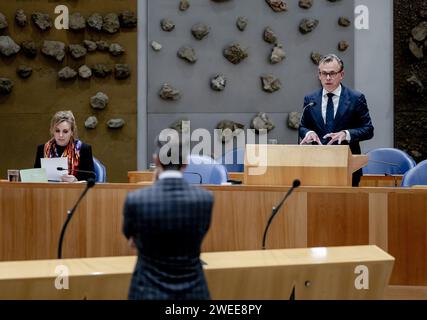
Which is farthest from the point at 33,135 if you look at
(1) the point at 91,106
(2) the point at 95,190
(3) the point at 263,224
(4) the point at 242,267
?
(4) the point at 242,267

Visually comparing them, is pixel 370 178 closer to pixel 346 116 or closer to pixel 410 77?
pixel 346 116

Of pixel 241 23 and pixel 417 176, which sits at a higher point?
pixel 241 23

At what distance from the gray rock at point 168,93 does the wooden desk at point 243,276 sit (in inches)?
170

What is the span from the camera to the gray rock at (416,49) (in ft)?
21.7

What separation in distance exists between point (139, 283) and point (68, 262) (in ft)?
1.77

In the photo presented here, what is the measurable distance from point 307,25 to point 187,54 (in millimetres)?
1383

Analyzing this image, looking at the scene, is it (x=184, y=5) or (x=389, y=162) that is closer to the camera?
(x=389, y=162)

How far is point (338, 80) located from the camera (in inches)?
160

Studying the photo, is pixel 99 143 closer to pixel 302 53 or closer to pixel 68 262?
pixel 302 53

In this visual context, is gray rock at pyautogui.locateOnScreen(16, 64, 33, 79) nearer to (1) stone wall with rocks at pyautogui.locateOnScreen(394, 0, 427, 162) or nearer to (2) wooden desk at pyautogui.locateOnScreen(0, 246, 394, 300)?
(1) stone wall with rocks at pyautogui.locateOnScreen(394, 0, 427, 162)

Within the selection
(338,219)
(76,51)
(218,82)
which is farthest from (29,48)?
(338,219)

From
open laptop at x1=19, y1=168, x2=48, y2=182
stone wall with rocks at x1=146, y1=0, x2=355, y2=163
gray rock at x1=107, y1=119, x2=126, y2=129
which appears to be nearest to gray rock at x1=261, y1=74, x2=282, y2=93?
stone wall with rocks at x1=146, y1=0, x2=355, y2=163

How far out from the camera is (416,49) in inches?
261

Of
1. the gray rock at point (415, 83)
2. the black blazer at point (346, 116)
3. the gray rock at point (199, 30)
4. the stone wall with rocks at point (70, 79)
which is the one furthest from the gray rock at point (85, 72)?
the gray rock at point (415, 83)
